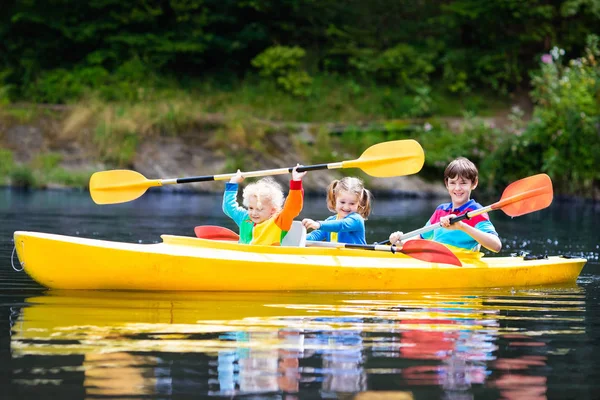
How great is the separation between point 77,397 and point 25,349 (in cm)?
89

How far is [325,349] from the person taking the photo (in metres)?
4.72

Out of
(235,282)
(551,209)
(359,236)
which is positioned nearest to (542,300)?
(359,236)

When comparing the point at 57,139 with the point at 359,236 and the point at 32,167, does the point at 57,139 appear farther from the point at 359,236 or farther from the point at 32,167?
the point at 359,236

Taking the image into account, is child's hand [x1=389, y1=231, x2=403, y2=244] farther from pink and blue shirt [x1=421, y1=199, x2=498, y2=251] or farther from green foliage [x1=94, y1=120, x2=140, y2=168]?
green foliage [x1=94, y1=120, x2=140, y2=168]

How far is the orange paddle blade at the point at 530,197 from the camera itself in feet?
24.7

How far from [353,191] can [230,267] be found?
3.48ft

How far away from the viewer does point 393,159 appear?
25.9 ft

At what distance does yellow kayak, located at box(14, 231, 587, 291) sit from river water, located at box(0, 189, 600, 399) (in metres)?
0.10

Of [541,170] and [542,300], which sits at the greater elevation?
[541,170]

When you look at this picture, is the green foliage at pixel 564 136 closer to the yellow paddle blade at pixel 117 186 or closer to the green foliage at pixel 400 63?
the green foliage at pixel 400 63

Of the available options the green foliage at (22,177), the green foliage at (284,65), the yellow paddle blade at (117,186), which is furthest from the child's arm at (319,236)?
the green foliage at (284,65)

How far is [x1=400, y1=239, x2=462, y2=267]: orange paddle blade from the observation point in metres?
7.05

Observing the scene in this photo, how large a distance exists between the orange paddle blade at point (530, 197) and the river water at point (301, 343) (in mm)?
605

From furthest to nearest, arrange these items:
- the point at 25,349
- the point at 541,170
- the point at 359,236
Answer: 1. the point at 541,170
2. the point at 359,236
3. the point at 25,349
